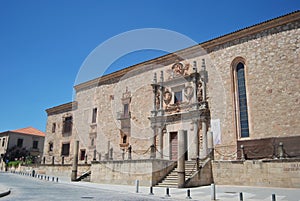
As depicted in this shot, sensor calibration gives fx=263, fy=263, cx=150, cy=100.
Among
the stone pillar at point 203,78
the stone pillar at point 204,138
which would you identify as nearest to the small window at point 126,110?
the stone pillar at point 203,78

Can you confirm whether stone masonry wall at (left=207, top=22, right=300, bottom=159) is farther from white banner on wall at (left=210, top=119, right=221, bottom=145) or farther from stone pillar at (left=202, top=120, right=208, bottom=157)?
stone pillar at (left=202, top=120, right=208, bottom=157)

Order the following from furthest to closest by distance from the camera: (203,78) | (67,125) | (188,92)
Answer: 1. (67,125)
2. (188,92)
3. (203,78)

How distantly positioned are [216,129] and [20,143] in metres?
34.3

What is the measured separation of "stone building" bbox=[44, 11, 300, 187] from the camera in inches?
516

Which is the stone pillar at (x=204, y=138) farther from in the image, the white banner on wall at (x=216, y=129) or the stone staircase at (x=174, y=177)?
the stone staircase at (x=174, y=177)

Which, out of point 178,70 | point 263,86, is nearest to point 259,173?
point 263,86

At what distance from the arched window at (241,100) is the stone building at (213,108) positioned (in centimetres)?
5

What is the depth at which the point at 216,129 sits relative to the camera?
612 inches

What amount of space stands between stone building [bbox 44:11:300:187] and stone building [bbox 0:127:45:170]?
66.5 feet

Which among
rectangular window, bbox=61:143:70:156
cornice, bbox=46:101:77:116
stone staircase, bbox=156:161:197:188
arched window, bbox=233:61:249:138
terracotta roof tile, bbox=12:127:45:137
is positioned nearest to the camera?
stone staircase, bbox=156:161:197:188

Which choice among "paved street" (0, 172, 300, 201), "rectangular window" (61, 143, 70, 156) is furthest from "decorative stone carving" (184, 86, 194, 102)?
"rectangular window" (61, 143, 70, 156)

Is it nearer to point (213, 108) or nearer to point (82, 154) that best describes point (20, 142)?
point (82, 154)

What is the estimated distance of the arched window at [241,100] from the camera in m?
14.9

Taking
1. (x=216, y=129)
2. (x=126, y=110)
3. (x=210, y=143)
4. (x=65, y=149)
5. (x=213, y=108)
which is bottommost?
(x=65, y=149)
